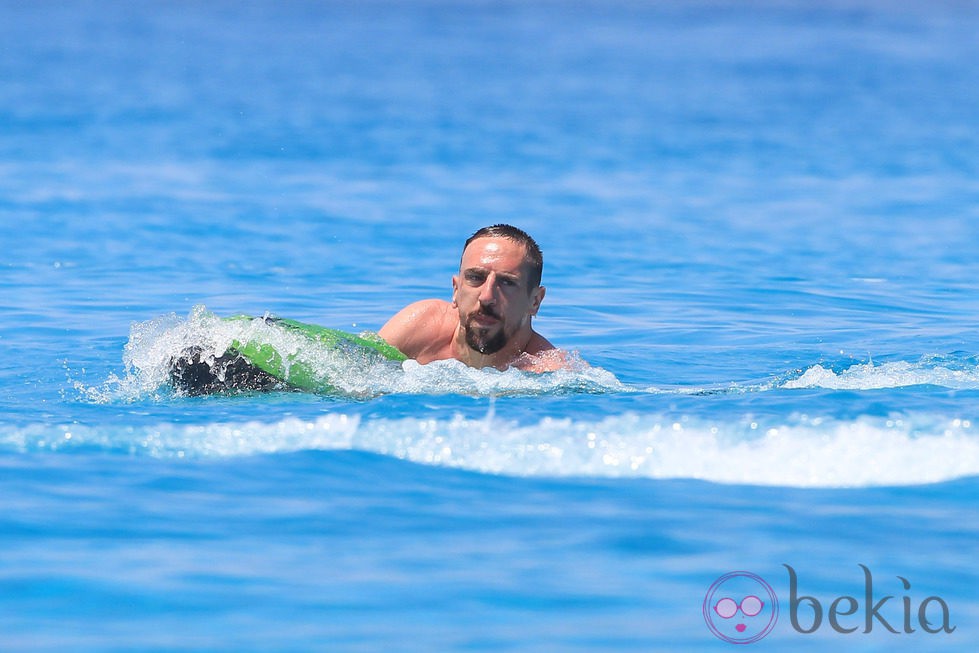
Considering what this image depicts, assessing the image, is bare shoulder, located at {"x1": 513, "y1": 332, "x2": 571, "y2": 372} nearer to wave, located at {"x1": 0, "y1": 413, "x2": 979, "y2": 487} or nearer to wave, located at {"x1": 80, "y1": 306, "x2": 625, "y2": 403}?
wave, located at {"x1": 80, "y1": 306, "x2": 625, "y2": 403}

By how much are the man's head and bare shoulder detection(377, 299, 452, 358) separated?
0.68ft

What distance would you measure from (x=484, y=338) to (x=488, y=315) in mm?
135

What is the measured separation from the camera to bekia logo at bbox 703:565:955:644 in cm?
385

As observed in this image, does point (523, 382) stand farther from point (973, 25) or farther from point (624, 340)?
point (973, 25)

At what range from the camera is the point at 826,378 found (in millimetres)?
6621

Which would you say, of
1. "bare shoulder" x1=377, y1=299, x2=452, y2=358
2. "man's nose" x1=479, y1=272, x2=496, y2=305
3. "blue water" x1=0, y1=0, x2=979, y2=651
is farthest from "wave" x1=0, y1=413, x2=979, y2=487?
"bare shoulder" x1=377, y1=299, x2=452, y2=358

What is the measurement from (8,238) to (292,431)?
26.7 ft

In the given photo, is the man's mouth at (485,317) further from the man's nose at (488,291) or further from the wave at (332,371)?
the wave at (332,371)

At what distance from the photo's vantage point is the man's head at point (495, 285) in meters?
6.30

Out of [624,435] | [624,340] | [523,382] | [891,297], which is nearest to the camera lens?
[624,435]

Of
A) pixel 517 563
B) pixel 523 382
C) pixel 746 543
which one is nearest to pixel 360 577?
pixel 517 563

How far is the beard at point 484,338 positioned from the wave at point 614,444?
2.59 ft

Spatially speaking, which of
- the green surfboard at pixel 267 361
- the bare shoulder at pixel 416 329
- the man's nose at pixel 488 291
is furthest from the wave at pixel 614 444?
the bare shoulder at pixel 416 329

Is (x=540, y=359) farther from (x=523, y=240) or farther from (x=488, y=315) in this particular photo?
(x=523, y=240)
